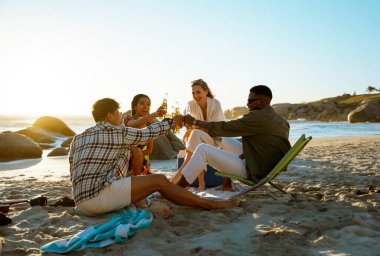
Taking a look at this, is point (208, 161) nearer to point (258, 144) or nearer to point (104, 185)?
point (258, 144)

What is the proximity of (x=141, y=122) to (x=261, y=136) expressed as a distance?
1.77 m

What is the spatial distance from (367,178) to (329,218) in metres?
3.05

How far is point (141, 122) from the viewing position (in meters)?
5.52

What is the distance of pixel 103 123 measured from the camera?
12.5ft

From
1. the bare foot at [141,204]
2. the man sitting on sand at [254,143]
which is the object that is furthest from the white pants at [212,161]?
the bare foot at [141,204]

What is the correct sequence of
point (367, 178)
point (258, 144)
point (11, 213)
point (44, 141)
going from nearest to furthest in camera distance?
point (11, 213)
point (258, 144)
point (367, 178)
point (44, 141)

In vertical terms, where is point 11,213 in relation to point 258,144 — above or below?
below

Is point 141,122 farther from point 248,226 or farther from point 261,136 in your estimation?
point 248,226

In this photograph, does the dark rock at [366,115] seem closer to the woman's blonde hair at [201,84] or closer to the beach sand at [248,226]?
the beach sand at [248,226]

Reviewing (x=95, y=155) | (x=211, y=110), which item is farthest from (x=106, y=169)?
(x=211, y=110)

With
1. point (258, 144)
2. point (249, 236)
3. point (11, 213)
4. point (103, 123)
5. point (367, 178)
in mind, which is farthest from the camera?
point (367, 178)

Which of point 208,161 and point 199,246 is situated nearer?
point 199,246

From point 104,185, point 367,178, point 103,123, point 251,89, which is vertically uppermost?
point 251,89

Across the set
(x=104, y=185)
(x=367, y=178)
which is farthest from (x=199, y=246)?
(x=367, y=178)
